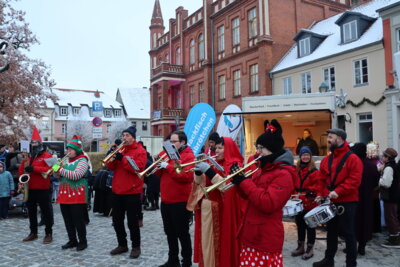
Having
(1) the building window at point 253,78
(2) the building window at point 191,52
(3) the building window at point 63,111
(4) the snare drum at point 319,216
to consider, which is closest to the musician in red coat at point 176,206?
(4) the snare drum at point 319,216

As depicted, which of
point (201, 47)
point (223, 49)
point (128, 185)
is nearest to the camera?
point (128, 185)

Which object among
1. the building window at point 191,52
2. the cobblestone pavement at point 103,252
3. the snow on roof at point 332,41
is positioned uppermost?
the building window at point 191,52

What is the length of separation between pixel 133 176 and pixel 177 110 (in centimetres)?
2571

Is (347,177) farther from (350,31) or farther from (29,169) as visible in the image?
(350,31)

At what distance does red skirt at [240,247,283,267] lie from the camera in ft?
10.0

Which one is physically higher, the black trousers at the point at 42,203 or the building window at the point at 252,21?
the building window at the point at 252,21

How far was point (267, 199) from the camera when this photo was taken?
292cm

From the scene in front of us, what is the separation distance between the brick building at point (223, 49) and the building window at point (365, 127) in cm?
676

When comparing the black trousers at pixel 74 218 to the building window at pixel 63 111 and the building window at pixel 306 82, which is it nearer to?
the building window at pixel 306 82

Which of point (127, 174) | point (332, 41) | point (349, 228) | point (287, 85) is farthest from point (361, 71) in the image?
point (127, 174)

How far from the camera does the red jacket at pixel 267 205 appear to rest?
2941 mm

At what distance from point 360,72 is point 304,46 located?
17.0 feet

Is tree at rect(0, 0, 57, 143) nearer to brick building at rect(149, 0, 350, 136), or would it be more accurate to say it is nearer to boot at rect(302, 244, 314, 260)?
brick building at rect(149, 0, 350, 136)

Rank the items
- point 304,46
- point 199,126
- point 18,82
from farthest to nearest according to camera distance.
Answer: point 304,46 → point 18,82 → point 199,126
